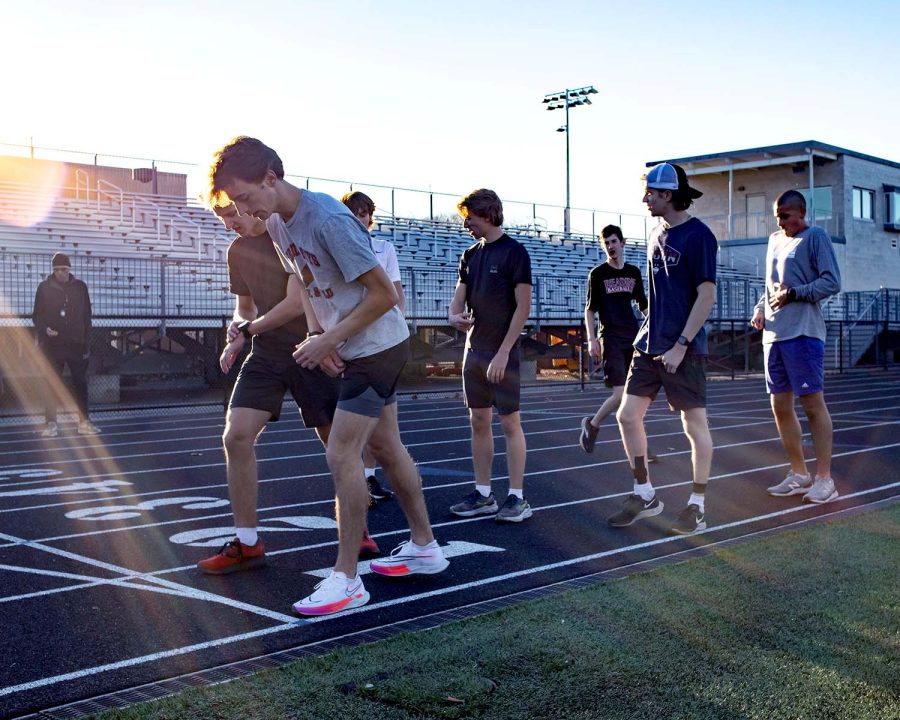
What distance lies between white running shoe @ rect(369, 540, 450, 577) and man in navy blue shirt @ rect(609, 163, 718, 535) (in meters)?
1.74

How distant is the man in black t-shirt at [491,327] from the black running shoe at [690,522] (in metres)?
0.97

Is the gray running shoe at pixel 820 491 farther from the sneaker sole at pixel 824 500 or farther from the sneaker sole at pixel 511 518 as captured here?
the sneaker sole at pixel 511 518

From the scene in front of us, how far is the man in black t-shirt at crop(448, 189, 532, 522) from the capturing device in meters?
7.05

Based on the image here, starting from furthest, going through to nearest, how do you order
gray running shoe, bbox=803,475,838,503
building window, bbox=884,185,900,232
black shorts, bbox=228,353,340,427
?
building window, bbox=884,185,900,232 → gray running shoe, bbox=803,475,838,503 → black shorts, bbox=228,353,340,427

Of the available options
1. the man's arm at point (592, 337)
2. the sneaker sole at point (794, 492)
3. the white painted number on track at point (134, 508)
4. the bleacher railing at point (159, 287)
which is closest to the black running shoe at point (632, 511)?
the sneaker sole at point (794, 492)

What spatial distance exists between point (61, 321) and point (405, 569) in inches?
363

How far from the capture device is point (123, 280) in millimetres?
19609

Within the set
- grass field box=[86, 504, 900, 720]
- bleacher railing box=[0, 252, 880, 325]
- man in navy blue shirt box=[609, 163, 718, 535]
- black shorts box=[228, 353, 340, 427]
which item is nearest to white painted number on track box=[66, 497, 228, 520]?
black shorts box=[228, 353, 340, 427]

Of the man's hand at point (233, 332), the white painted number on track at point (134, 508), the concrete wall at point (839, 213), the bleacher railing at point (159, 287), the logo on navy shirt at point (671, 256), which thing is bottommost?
the white painted number on track at point (134, 508)

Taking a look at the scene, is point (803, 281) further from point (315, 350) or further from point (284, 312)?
point (315, 350)

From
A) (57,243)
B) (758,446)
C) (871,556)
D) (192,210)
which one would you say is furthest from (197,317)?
(871,556)

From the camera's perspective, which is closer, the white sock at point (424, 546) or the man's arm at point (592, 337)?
the white sock at point (424, 546)

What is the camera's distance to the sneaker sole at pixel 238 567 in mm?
5641

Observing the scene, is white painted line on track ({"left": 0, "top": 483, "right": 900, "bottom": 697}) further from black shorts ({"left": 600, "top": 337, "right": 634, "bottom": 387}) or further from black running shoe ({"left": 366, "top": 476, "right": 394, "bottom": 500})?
black shorts ({"left": 600, "top": 337, "right": 634, "bottom": 387})
